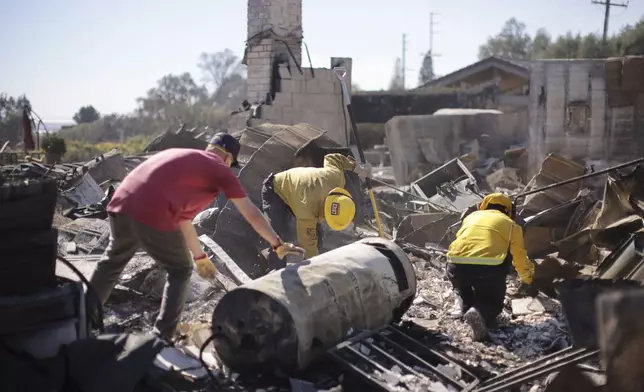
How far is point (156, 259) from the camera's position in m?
3.87

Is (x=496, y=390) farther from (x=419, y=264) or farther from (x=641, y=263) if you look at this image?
(x=419, y=264)

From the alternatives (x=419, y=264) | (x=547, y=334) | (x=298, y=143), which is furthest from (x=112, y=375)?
(x=298, y=143)

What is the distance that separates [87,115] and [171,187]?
37.9 m

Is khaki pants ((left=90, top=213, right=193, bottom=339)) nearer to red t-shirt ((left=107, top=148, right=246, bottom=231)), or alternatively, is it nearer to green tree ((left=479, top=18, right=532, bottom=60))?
red t-shirt ((left=107, top=148, right=246, bottom=231))

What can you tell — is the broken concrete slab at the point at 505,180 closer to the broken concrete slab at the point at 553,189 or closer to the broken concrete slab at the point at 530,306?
the broken concrete slab at the point at 553,189

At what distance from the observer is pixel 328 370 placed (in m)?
3.87

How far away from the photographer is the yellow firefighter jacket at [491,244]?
4.91 metres

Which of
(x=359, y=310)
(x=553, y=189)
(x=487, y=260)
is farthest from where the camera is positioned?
(x=553, y=189)

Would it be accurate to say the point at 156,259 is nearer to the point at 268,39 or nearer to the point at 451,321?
the point at 451,321

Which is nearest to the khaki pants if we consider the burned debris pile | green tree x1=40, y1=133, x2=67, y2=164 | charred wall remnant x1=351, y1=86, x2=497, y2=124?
the burned debris pile

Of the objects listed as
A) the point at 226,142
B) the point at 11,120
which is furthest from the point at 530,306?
the point at 11,120

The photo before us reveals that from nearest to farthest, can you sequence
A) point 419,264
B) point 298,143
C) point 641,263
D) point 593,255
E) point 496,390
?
point 496,390, point 641,263, point 593,255, point 419,264, point 298,143

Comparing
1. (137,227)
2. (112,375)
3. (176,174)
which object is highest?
(176,174)

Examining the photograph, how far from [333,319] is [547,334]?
185 cm
